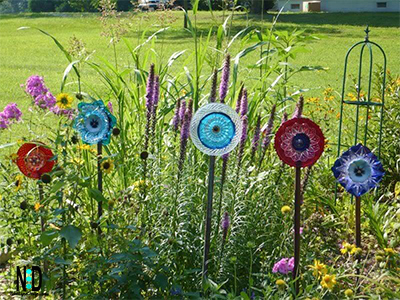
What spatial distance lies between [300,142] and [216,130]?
35 cm

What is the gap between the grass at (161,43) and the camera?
1063cm

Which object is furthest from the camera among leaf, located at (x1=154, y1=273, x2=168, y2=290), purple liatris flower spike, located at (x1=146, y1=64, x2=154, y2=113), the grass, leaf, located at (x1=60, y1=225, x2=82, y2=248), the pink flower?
the grass

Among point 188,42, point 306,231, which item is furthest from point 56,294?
point 188,42

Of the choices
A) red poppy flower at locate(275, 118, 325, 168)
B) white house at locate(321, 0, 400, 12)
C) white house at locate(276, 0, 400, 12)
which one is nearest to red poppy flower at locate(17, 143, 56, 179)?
red poppy flower at locate(275, 118, 325, 168)

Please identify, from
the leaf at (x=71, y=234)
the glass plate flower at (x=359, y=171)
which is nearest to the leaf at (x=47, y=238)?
the leaf at (x=71, y=234)

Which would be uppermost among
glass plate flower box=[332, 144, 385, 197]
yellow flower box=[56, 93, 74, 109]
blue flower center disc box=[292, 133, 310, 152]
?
yellow flower box=[56, 93, 74, 109]

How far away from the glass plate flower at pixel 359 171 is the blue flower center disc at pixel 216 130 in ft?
1.83

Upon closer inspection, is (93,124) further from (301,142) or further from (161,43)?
(161,43)

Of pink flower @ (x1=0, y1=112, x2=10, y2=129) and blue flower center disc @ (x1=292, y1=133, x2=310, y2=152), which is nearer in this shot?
blue flower center disc @ (x1=292, y1=133, x2=310, y2=152)

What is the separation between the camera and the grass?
34.9 ft

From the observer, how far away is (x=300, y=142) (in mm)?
2613

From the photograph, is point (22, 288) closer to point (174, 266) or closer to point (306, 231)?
point (174, 266)

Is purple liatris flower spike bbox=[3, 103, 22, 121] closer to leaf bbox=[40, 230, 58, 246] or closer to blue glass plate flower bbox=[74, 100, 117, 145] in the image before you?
blue glass plate flower bbox=[74, 100, 117, 145]

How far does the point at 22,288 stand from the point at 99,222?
49cm
